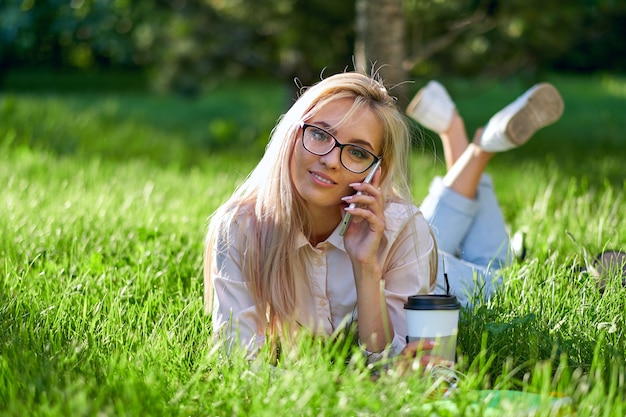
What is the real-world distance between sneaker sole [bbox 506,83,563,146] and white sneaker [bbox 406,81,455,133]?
1.37ft

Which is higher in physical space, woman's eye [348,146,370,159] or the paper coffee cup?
woman's eye [348,146,370,159]

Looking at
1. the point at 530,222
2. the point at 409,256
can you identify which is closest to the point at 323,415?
the point at 409,256

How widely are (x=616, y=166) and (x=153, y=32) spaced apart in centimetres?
417

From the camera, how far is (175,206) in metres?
4.38

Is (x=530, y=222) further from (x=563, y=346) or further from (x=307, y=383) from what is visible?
(x=307, y=383)

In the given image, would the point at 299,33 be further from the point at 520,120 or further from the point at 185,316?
the point at 185,316

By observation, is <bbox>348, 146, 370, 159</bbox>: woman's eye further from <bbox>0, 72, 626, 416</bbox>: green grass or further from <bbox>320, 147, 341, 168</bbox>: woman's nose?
<bbox>0, 72, 626, 416</bbox>: green grass

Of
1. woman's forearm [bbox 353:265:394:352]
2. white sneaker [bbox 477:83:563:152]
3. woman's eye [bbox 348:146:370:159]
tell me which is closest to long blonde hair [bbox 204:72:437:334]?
woman's eye [bbox 348:146:370:159]

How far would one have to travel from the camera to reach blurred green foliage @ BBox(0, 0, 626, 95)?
7.06 metres

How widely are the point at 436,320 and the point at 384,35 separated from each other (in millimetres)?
3685

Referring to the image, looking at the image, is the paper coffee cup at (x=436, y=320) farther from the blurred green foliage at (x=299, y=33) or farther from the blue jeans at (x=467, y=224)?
the blurred green foliage at (x=299, y=33)

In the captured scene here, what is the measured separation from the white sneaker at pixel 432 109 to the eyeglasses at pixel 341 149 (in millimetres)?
1616

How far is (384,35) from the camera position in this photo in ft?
18.4

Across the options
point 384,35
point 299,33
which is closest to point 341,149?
point 384,35
